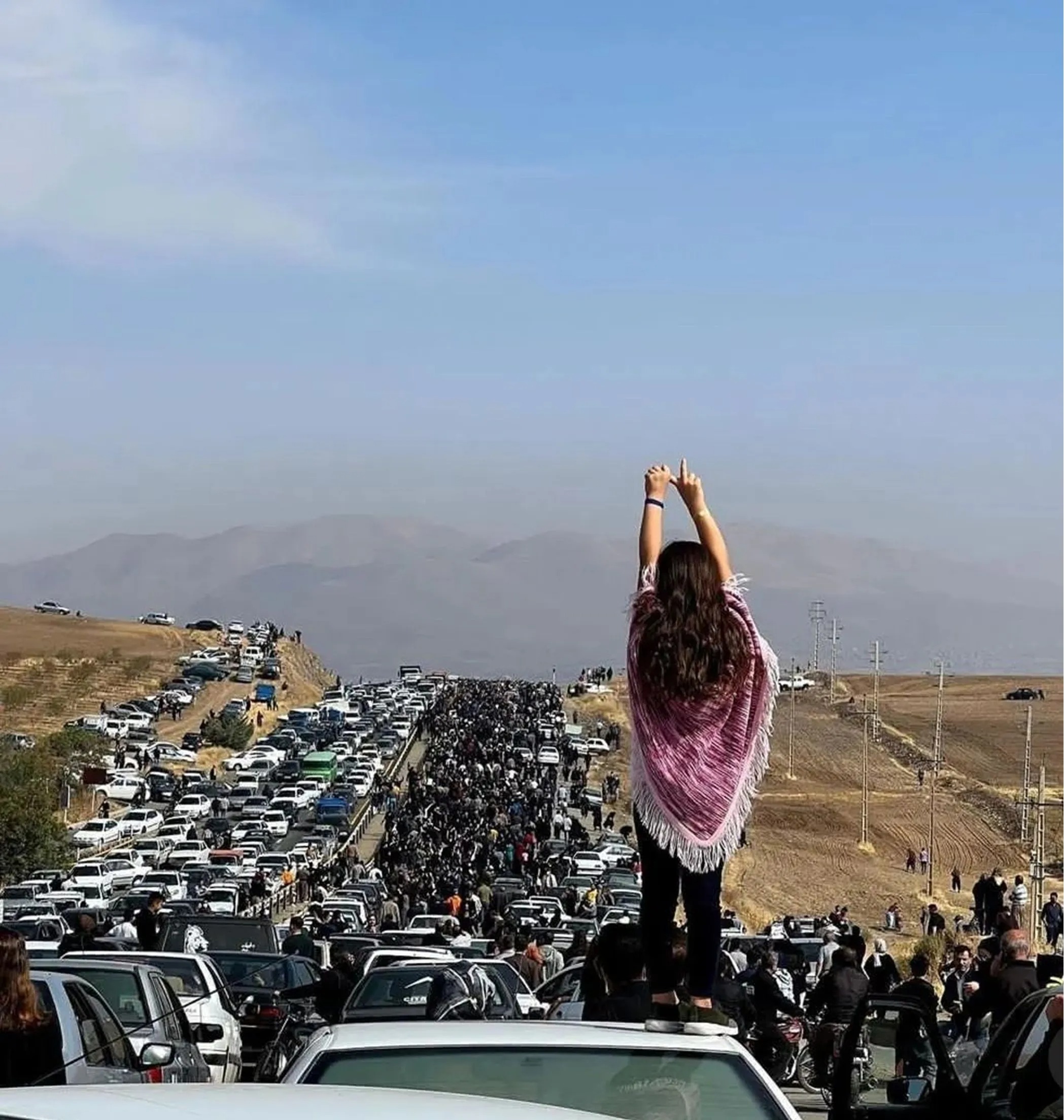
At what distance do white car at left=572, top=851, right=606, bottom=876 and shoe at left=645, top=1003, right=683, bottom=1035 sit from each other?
61.6 meters

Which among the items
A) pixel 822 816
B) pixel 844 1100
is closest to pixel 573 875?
pixel 822 816

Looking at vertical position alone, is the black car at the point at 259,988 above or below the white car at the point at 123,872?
above

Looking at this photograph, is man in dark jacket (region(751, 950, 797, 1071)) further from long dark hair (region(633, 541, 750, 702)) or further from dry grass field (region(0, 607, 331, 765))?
dry grass field (region(0, 607, 331, 765))

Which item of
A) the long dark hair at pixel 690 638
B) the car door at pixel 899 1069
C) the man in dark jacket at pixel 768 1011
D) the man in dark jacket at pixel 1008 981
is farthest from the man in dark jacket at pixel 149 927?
the long dark hair at pixel 690 638

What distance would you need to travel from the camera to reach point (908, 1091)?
29.7 ft

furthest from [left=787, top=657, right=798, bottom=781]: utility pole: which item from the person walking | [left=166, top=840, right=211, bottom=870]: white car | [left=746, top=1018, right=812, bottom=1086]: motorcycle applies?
[left=746, top=1018, right=812, bottom=1086]: motorcycle

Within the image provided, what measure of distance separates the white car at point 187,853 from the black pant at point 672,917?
60.5 metres

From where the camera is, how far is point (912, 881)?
8031cm

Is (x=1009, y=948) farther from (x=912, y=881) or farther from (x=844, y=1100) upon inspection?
(x=912, y=881)

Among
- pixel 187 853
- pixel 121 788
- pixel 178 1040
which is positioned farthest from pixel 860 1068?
pixel 121 788

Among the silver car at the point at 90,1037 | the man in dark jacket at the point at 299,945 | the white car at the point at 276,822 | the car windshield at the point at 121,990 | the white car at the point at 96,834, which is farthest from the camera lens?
the white car at the point at 276,822

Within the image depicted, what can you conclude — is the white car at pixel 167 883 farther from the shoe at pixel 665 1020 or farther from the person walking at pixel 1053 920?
the shoe at pixel 665 1020

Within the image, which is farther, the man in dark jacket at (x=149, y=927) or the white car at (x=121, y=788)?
the white car at (x=121, y=788)

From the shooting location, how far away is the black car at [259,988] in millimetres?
21562
